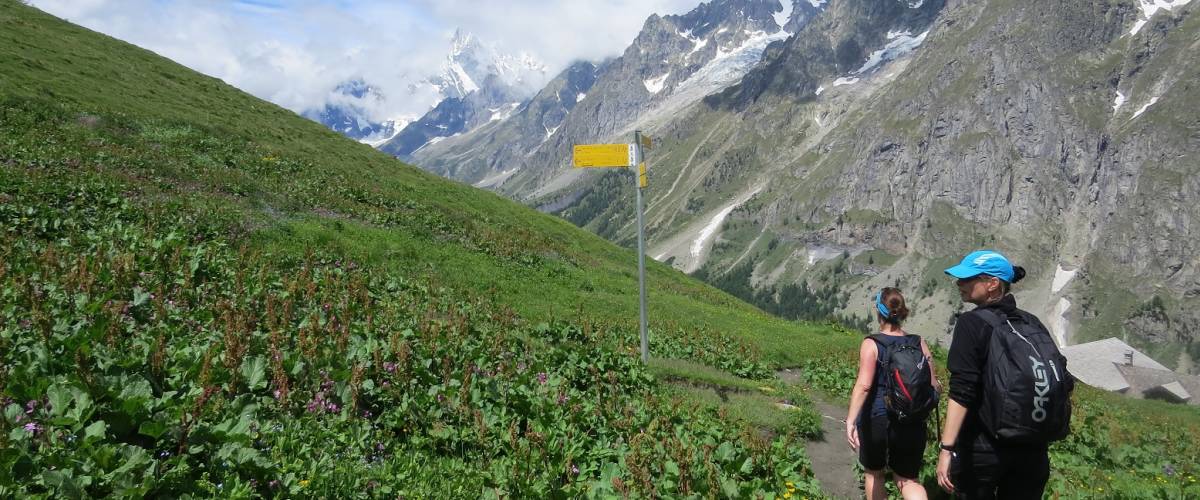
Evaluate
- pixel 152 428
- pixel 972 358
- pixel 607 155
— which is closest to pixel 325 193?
pixel 607 155

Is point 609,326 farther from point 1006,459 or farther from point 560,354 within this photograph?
point 1006,459

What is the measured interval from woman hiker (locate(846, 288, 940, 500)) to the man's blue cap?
2.72ft

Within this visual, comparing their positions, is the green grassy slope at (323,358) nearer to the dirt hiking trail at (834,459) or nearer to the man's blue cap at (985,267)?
the dirt hiking trail at (834,459)

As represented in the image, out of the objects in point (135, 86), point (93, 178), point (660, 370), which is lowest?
point (660, 370)

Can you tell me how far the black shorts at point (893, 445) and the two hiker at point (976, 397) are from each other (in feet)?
0.04

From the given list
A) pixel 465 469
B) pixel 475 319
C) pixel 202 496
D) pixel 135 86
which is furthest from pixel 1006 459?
pixel 135 86

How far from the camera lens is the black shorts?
Answer: 23.0 feet

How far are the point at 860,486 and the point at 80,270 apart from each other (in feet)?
39.5

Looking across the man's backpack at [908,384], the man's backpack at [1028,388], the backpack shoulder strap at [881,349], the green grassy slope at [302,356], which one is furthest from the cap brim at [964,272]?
the green grassy slope at [302,356]

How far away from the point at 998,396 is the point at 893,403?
124 centimetres

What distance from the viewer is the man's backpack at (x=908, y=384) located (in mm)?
6695

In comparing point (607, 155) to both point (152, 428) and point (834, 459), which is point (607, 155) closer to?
point (834, 459)

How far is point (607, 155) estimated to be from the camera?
1315cm

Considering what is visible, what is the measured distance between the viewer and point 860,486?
963cm
